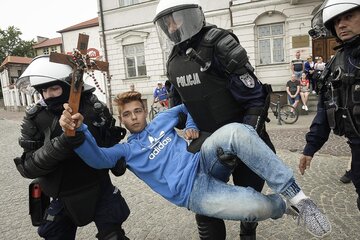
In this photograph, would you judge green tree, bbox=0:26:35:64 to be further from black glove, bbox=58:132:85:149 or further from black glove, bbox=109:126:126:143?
black glove, bbox=58:132:85:149

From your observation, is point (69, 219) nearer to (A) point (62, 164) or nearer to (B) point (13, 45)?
A: (A) point (62, 164)

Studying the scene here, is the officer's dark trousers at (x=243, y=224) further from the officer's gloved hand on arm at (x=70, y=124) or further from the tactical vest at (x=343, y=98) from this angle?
the officer's gloved hand on arm at (x=70, y=124)

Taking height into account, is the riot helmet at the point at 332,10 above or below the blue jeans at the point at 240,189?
above

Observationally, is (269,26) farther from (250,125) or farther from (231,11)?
(250,125)

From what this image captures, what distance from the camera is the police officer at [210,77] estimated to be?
1.89m

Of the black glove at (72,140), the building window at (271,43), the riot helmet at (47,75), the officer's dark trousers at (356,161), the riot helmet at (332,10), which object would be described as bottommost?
the officer's dark trousers at (356,161)

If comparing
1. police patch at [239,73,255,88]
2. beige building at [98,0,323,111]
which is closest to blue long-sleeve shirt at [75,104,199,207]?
police patch at [239,73,255,88]

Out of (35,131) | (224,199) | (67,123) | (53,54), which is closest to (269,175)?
(224,199)

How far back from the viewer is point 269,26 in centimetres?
1266

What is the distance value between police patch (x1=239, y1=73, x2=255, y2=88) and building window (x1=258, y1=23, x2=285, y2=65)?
11.6m

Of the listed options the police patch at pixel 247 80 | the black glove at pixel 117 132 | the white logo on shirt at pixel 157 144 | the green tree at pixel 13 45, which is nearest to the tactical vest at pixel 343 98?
the police patch at pixel 247 80

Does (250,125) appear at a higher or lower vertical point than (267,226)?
higher

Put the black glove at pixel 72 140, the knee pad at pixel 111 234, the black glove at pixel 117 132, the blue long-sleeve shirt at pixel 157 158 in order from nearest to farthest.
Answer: the black glove at pixel 72 140 → the blue long-sleeve shirt at pixel 157 158 → the knee pad at pixel 111 234 → the black glove at pixel 117 132

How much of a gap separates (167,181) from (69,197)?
2.20 ft
